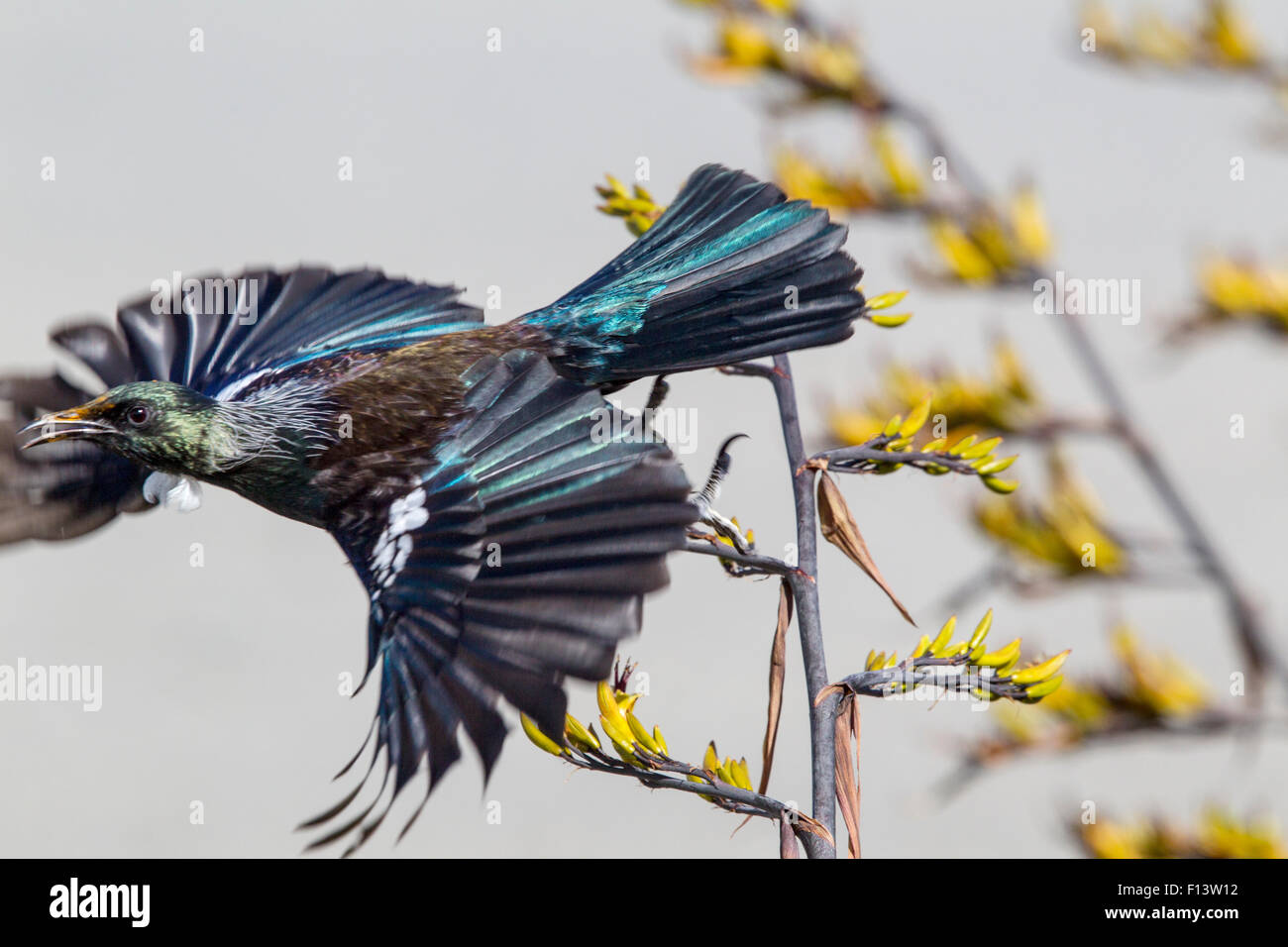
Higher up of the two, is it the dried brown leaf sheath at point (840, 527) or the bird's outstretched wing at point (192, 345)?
the bird's outstretched wing at point (192, 345)

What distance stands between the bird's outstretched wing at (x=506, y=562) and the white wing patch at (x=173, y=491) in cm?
85

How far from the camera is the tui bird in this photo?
7.77ft

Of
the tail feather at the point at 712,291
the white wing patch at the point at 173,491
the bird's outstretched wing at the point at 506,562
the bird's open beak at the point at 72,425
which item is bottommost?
the bird's outstretched wing at the point at 506,562

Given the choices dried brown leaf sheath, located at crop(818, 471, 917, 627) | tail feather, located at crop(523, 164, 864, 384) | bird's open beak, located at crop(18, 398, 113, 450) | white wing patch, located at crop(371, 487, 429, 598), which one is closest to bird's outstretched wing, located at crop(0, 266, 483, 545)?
bird's open beak, located at crop(18, 398, 113, 450)

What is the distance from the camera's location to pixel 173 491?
11.6ft

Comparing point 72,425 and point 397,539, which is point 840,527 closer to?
point 397,539

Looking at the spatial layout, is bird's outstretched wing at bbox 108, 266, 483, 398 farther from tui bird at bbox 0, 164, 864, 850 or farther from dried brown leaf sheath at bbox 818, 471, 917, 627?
dried brown leaf sheath at bbox 818, 471, 917, 627

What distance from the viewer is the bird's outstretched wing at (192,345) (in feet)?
11.8

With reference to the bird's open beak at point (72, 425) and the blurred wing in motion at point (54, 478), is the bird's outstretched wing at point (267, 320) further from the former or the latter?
the bird's open beak at point (72, 425)

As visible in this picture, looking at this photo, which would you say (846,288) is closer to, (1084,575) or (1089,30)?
(1084,575)

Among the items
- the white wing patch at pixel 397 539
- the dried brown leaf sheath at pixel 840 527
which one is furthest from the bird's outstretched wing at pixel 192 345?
the dried brown leaf sheath at pixel 840 527

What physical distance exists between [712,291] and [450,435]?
0.72 m

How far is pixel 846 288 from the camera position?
297 centimetres

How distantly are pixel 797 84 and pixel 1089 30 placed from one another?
2.96 feet
